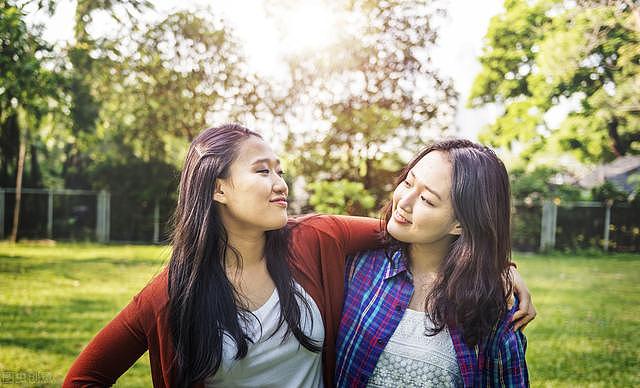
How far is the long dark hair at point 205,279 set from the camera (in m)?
1.35

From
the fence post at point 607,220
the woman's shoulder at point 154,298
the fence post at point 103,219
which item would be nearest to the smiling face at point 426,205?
the woman's shoulder at point 154,298

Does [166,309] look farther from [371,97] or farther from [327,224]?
[371,97]

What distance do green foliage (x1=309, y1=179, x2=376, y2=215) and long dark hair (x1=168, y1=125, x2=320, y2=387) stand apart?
2781mm

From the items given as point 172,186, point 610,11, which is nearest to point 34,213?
point 172,186

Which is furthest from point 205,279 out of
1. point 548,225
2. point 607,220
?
point 548,225

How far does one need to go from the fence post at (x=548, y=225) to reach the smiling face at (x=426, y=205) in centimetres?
298

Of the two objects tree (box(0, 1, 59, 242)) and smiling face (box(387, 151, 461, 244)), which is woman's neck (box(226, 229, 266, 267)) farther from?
tree (box(0, 1, 59, 242))

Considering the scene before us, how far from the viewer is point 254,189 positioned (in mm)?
1387

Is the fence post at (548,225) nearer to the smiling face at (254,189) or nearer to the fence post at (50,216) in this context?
the smiling face at (254,189)

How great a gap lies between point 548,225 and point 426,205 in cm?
322

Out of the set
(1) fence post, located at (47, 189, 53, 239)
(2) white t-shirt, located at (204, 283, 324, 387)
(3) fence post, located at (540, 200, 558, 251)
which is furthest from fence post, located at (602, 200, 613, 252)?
(1) fence post, located at (47, 189, 53, 239)

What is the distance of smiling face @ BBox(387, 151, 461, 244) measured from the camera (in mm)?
1420

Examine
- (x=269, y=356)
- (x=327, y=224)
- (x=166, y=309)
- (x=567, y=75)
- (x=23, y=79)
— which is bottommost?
(x=269, y=356)

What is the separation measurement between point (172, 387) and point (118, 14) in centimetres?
332
